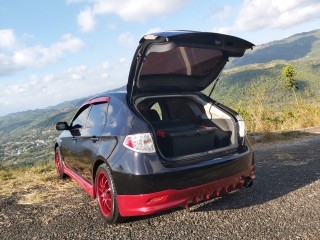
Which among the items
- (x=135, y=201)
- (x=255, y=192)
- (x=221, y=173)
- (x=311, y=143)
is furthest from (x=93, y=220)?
(x=311, y=143)

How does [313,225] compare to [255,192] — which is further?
[255,192]

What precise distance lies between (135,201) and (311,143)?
609 cm

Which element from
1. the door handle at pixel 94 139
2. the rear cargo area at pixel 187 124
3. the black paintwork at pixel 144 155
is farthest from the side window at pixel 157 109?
the door handle at pixel 94 139

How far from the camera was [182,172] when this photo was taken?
321 centimetres

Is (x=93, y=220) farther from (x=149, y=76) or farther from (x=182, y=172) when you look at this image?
(x=149, y=76)

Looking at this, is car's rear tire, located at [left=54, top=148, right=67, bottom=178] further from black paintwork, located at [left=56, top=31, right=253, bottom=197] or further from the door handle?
the door handle

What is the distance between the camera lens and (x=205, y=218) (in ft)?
11.5

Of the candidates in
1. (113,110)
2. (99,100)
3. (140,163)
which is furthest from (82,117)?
(140,163)

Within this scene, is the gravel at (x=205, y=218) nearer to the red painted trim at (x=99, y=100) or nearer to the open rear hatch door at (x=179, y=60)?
the red painted trim at (x=99, y=100)

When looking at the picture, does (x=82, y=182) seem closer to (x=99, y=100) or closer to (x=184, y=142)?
(x=99, y=100)

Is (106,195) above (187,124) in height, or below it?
below

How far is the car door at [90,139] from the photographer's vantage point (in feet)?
12.8

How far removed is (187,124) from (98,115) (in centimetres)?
128

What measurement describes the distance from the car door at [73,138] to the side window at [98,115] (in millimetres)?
238
